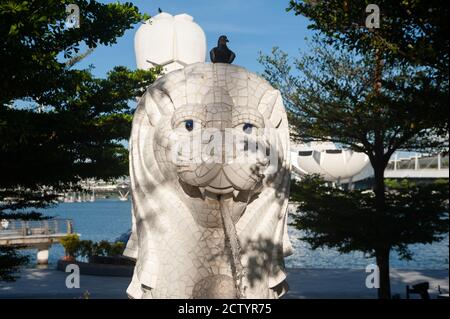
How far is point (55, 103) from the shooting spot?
333 inches

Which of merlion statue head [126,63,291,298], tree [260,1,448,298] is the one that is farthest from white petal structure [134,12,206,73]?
merlion statue head [126,63,291,298]

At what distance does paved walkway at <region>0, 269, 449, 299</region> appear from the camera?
1133 centimetres

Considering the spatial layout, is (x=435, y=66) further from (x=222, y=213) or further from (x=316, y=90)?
(x=316, y=90)

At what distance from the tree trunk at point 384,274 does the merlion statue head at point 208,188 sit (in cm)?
592

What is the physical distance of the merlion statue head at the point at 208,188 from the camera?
160 inches

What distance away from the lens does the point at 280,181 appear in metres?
4.44

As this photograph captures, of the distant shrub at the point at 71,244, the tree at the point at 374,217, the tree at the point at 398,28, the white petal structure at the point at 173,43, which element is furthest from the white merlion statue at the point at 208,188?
the distant shrub at the point at 71,244

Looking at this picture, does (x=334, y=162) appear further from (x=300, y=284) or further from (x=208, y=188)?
(x=208, y=188)

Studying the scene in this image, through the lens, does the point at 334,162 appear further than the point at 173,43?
Yes

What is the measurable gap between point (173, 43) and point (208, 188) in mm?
11145
